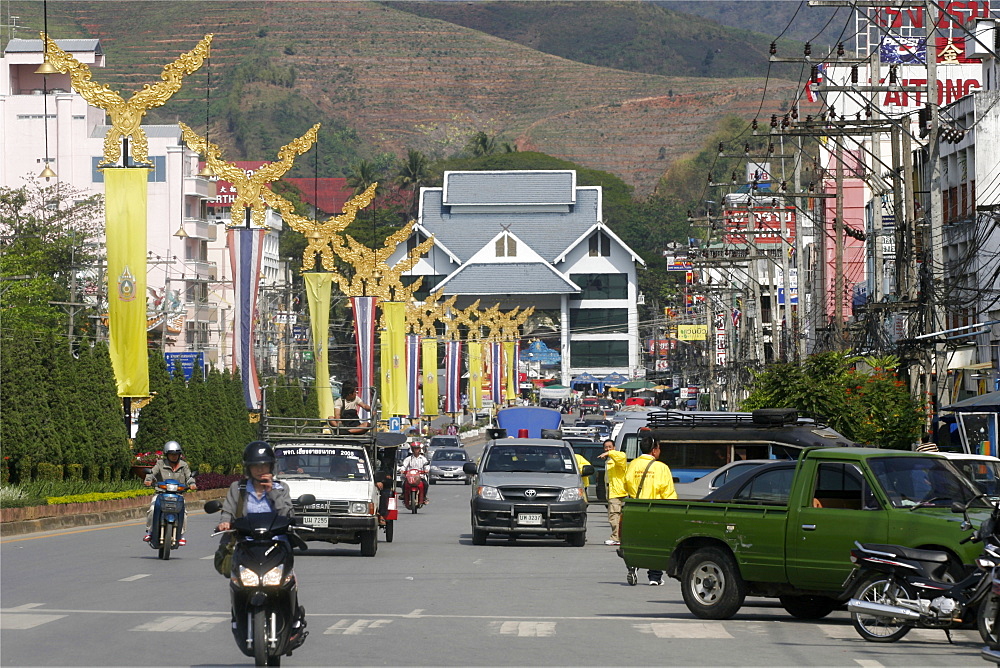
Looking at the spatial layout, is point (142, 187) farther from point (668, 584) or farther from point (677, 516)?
point (677, 516)

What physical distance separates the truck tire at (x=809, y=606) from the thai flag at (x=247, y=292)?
1992 centimetres

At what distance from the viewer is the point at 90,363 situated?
36.0 m

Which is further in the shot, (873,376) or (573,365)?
(573,365)

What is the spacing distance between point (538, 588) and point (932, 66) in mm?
17738

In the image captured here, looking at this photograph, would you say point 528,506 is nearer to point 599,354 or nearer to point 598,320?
point 599,354

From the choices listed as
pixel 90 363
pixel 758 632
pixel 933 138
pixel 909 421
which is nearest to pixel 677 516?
pixel 758 632

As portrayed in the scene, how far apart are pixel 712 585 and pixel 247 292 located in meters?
20.3

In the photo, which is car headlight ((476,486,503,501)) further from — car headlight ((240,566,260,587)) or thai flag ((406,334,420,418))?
thai flag ((406,334,420,418))

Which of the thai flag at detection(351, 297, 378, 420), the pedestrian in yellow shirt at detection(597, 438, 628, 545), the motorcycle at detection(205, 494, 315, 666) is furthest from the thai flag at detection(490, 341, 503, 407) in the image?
the motorcycle at detection(205, 494, 315, 666)

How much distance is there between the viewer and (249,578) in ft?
35.3

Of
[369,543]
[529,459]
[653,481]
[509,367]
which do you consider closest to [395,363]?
[529,459]

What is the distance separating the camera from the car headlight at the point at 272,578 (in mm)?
10719

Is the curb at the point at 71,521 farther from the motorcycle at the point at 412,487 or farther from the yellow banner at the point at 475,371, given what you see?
the yellow banner at the point at 475,371

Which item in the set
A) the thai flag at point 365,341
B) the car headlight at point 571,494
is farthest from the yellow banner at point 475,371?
the car headlight at point 571,494
